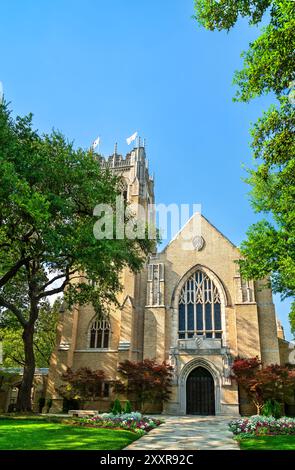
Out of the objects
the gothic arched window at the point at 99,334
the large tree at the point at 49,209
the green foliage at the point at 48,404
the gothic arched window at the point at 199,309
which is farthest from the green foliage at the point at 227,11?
the green foliage at the point at 48,404

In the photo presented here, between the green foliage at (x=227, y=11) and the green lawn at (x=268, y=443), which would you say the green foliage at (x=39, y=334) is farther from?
the green foliage at (x=227, y=11)

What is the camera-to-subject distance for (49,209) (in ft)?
54.1

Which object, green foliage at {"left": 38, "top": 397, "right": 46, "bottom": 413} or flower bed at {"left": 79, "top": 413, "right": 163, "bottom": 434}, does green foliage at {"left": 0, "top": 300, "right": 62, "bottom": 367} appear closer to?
green foliage at {"left": 38, "top": 397, "right": 46, "bottom": 413}

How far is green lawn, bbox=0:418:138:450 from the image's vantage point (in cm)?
904

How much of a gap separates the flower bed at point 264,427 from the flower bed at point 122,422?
135 inches

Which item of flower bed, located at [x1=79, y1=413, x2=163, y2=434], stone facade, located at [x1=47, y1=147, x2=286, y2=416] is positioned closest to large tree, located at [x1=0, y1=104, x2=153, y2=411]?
flower bed, located at [x1=79, y1=413, x2=163, y2=434]

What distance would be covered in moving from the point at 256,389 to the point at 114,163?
25909mm

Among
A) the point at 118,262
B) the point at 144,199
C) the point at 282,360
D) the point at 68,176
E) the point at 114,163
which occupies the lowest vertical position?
the point at 282,360

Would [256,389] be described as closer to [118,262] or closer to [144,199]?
[118,262]

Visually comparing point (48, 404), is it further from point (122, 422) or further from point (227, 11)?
point (227, 11)

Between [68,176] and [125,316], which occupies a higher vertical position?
[68,176]

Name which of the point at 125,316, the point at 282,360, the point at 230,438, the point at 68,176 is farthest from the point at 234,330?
the point at 68,176

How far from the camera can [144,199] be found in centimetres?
3594

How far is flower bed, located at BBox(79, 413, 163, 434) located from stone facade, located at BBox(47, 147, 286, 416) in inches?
383
